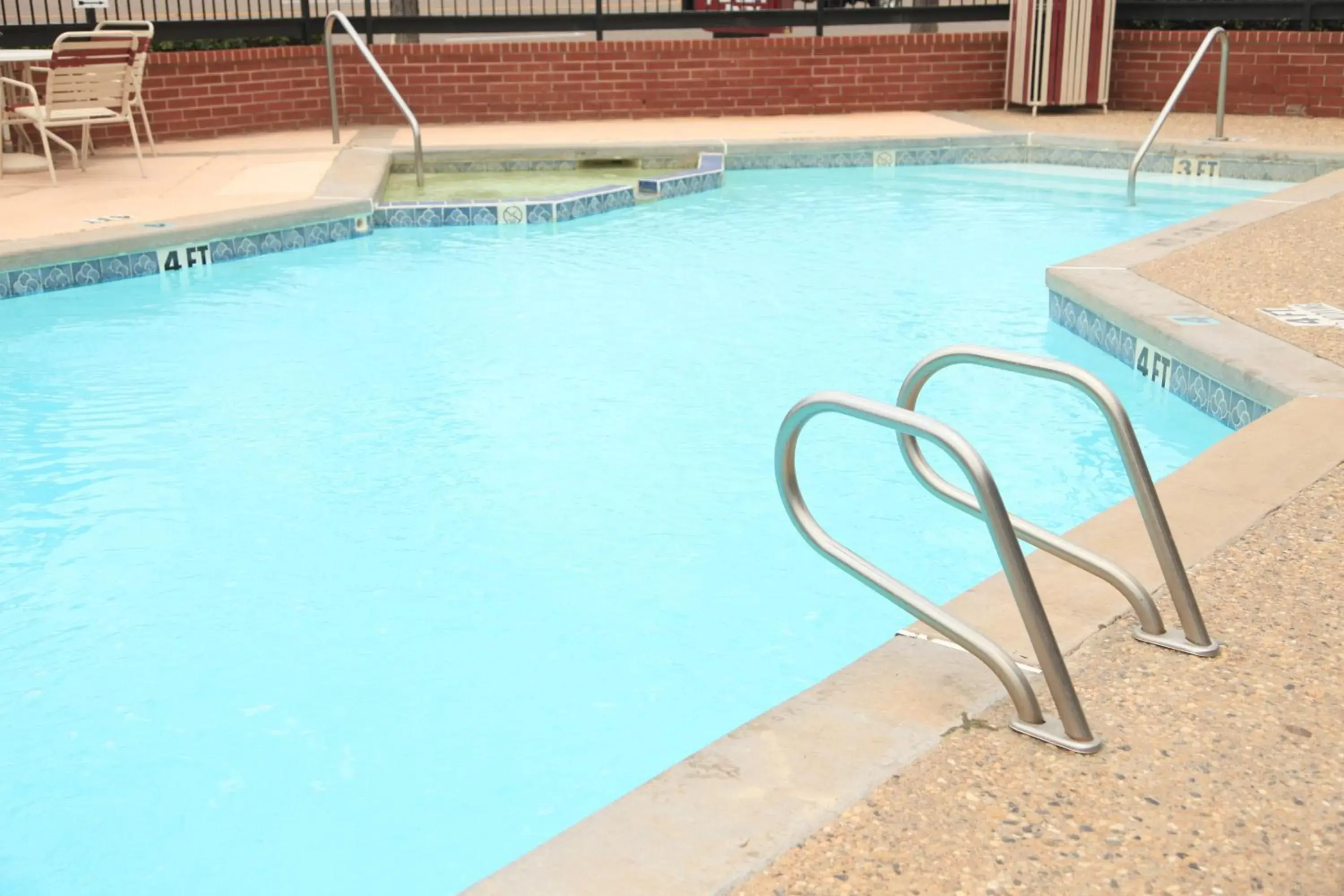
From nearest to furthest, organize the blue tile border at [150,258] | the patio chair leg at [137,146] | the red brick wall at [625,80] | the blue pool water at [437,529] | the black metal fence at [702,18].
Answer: the blue pool water at [437,529] → the blue tile border at [150,258] → the patio chair leg at [137,146] → the black metal fence at [702,18] → the red brick wall at [625,80]

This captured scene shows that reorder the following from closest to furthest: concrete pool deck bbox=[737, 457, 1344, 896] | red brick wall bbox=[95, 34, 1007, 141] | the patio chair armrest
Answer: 1. concrete pool deck bbox=[737, 457, 1344, 896]
2. the patio chair armrest
3. red brick wall bbox=[95, 34, 1007, 141]

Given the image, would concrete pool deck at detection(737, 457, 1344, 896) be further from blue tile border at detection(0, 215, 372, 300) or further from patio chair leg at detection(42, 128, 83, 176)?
patio chair leg at detection(42, 128, 83, 176)

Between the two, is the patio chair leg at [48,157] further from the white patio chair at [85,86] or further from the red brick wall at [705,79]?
the red brick wall at [705,79]

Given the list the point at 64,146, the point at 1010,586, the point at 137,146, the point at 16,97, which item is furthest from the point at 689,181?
the point at 1010,586

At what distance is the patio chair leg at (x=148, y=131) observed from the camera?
913 centimetres

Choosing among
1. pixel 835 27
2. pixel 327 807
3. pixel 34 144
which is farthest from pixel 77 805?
pixel 835 27

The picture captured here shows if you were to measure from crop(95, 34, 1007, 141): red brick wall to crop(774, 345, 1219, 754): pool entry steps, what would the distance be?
9.60m

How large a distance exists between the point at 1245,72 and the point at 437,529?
375 inches

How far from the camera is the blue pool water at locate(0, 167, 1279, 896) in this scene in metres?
2.73

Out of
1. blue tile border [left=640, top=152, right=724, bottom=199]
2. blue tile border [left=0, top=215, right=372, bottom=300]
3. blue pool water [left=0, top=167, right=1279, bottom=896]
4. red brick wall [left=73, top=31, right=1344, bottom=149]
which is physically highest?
red brick wall [left=73, top=31, right=1344, bottom=149]

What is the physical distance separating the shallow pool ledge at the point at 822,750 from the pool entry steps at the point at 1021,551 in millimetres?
63

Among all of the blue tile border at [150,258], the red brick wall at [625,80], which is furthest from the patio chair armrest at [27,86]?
the red brick wall at [625,80]

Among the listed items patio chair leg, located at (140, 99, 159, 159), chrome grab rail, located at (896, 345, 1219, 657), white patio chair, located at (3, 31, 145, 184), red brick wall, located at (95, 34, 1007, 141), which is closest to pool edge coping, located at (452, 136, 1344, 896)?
chrome grab rail, located at (896, 345, 1219, 657)

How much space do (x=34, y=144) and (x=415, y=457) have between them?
6.49 metres
